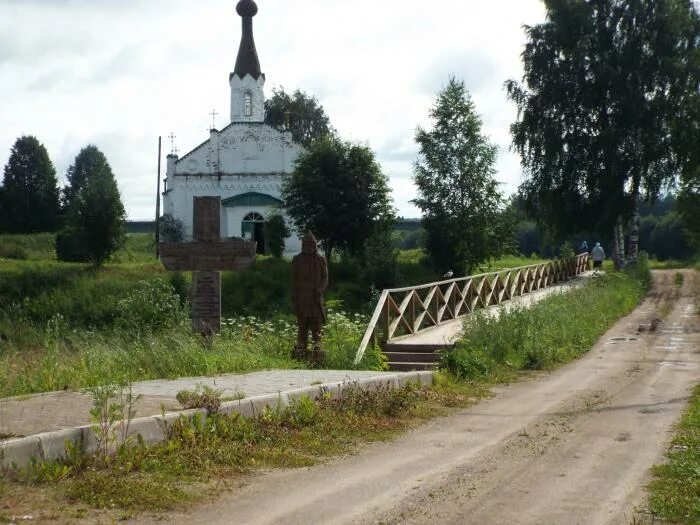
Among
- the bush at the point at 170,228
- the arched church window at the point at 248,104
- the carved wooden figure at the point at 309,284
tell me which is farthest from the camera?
the arched church window at the point at 248,104

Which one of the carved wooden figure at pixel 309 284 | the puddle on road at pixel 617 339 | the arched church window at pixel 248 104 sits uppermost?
the arched church window at pixel 248 104

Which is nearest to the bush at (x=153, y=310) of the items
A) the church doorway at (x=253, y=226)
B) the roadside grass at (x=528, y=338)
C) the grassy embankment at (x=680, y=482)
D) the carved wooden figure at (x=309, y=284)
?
the carved wooden figure at (x=309, y=284)

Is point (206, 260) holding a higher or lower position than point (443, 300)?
higher

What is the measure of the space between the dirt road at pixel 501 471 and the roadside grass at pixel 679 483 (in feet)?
0.36

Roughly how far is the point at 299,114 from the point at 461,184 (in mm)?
28385

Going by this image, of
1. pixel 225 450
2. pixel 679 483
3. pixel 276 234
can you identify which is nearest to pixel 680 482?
pixel 679 483

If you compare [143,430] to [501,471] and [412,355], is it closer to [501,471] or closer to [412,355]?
[501,471]

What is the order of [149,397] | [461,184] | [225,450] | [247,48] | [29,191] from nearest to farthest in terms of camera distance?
[225,450] < [149,397] < [461,184] < [247,48] < [29,191]

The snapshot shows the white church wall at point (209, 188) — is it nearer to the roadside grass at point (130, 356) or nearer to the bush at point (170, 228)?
the bush at point (170, 228)

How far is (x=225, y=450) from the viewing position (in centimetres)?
655

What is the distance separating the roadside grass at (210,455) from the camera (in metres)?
5.21

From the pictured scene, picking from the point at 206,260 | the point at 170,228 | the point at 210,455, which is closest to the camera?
the point at 210,455

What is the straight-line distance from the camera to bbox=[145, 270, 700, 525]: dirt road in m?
5.24

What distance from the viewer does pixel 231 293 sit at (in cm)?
3747
